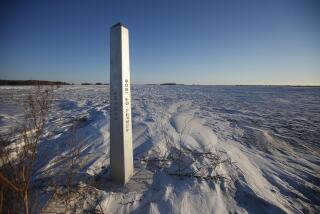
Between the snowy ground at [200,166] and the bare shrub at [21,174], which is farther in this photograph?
the snowy ground at [200,166]

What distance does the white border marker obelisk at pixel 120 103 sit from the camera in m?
2.30

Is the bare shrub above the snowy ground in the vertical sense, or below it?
above

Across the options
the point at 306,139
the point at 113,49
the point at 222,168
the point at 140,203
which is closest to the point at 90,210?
the point at 140,203

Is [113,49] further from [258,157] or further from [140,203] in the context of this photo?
[258,157]

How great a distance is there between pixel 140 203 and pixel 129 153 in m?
0.66

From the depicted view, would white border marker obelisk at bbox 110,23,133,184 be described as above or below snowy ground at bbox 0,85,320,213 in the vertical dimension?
above

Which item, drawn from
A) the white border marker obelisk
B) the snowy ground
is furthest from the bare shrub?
the white border marker obelisk

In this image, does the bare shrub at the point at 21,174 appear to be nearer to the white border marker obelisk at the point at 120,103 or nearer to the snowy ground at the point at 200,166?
the snowy ground at the point at 200,166

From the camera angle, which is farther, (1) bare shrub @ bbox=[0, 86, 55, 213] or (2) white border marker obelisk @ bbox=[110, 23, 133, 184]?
(2) white border marker obelisk @ bbox=[110, 23, 133, 184]

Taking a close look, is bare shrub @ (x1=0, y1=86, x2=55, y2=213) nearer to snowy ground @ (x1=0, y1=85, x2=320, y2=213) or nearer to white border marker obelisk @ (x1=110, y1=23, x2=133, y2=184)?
snowy ground @ (x1=0, y1=85, x2=320, y2=213)

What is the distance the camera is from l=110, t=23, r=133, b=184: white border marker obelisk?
7.55 feet

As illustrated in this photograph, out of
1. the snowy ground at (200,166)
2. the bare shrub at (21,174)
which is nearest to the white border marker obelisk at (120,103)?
the snowy ground at (200,166)

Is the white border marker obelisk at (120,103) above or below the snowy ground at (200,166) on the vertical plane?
above

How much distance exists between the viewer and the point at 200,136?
4879mm
